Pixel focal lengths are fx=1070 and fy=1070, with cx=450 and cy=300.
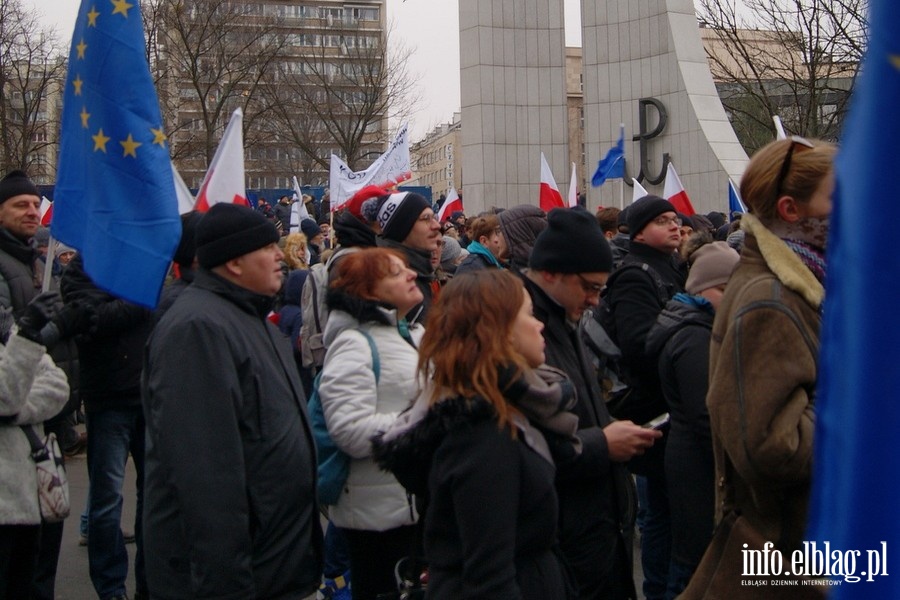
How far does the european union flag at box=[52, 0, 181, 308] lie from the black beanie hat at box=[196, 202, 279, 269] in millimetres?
285

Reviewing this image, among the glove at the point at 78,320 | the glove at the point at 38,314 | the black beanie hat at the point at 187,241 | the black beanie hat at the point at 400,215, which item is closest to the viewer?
the glove at the point at 38,314

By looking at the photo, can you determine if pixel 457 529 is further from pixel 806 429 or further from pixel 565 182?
pixel 565 182

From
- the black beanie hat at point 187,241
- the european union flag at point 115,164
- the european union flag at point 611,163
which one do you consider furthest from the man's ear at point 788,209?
the european union flag at point 611,163

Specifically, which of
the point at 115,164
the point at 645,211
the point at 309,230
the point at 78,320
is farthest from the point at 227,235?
the point at 309,230

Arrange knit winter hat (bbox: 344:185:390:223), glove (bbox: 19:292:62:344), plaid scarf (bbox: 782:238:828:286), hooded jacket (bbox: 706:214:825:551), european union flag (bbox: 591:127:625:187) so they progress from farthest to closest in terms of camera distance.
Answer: european union flag (bbox: 591:127:625:187), knit winter hat (bbox: 344:185:390:223), glove (bbox: 19:292:62:344), plaid scarf (bbox: 782:238:828:286), hooded jacket (bbox: 706:214:825:551)

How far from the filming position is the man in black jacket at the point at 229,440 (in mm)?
3301

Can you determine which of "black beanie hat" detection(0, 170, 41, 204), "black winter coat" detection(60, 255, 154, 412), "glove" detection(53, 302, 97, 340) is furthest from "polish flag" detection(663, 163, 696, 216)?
"black beanie hat" detection(0, 170, 41, 204)

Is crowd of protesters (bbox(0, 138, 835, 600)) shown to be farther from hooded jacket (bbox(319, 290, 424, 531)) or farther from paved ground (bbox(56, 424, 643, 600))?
paved ground (bbox(56, 424, 643, 600))

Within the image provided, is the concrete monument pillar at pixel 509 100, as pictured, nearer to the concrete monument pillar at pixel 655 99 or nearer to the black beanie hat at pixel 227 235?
the concrete monument pillar at pixel 655 99

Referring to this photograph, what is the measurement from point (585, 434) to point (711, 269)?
47.9 inches

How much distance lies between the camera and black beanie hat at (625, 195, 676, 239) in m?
5.44

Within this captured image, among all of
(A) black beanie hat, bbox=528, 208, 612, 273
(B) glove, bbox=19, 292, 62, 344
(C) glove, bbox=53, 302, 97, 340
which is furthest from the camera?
(C) glove, bbox=53, 302, 97, 340

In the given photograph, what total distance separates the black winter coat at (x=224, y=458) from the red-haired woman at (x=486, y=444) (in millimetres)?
606

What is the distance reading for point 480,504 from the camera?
9.00 ft
